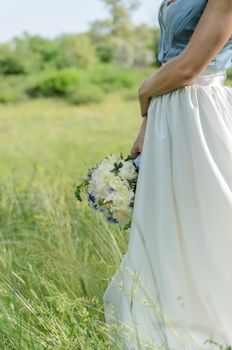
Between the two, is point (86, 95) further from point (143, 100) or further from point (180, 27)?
point (180, 27)

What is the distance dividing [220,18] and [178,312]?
93cm

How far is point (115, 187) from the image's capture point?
2.86m

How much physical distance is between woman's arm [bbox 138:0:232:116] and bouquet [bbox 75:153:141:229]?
310 millimetres

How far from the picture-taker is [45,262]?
12.2 feet

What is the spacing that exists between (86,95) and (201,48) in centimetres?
1997

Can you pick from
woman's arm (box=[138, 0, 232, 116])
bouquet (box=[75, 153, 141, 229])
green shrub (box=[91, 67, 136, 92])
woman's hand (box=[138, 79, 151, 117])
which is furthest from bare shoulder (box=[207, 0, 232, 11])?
green shrub (box=[91, 67, 136, 92])

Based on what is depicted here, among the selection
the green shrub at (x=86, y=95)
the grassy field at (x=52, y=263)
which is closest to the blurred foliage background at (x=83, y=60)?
the green shrub at (x=86, y=95)

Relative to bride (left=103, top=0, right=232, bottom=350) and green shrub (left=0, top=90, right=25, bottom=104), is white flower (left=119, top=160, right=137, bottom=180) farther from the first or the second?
green shrub (left=0, top=90, right=25, bottom=104)

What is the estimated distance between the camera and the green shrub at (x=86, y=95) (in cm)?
2242

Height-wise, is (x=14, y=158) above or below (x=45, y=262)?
below

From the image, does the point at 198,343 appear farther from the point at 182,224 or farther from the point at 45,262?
the point at 45,262

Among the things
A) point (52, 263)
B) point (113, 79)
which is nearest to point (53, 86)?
point (113, 79)

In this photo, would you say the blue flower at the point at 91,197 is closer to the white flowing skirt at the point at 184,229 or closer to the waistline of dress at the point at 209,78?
the white flowing skirt at the point at 184,229

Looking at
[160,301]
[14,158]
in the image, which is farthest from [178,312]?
[14,158]
